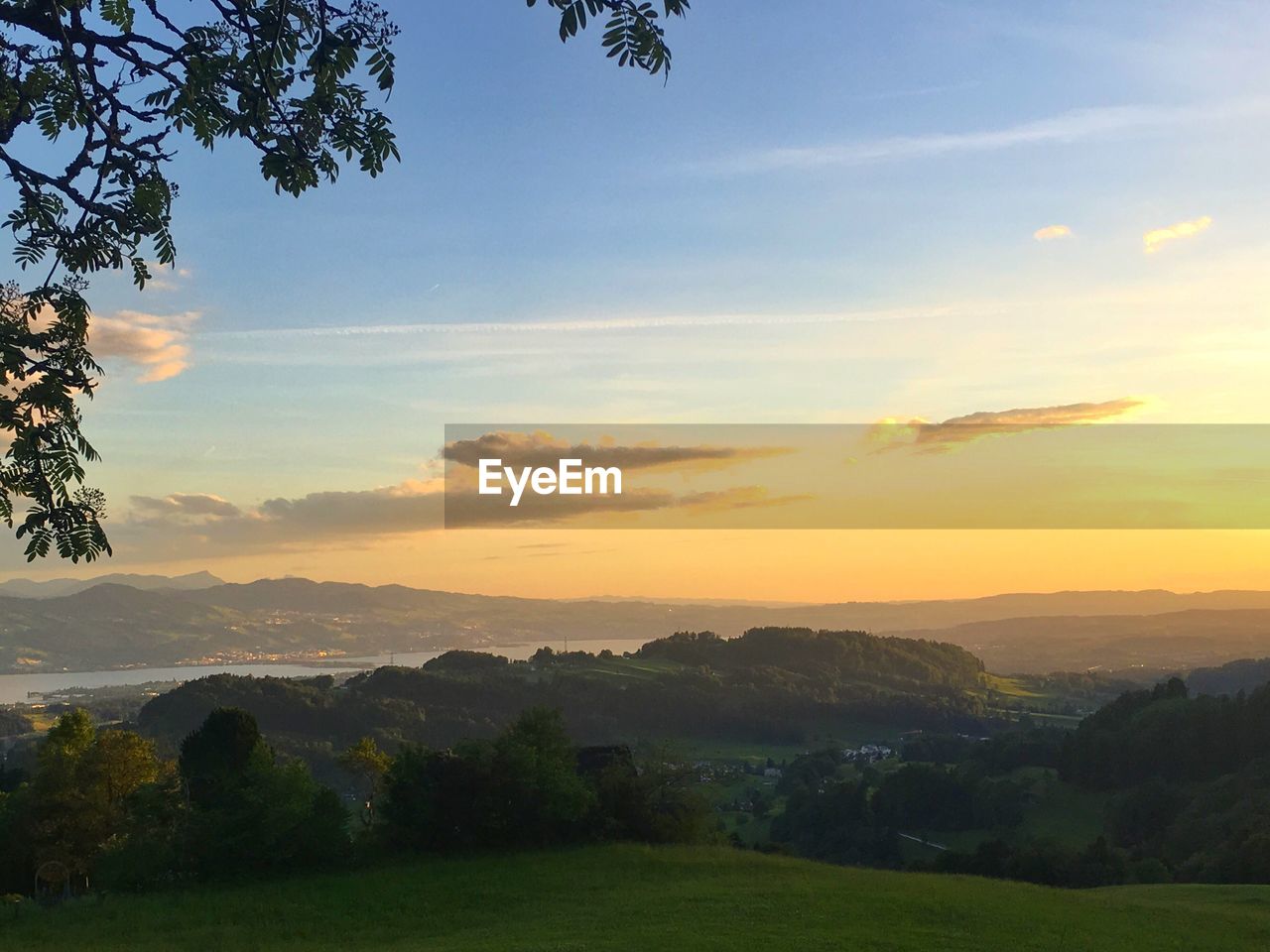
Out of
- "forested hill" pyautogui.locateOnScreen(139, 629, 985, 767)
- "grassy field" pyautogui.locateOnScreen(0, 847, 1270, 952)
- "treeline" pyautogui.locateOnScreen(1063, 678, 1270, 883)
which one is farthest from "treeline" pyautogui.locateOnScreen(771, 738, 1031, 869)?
"grassy field" pyautogui.locateOnScreen(0, 847, 1270, 952)

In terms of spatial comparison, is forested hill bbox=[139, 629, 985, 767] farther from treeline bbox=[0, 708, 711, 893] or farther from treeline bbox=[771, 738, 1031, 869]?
treeline bbox=[0, 708, 711, 893]

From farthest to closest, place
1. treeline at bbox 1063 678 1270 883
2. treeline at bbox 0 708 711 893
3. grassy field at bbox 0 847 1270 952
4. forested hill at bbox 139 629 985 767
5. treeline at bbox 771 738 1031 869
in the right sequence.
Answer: forested hill at bbox 139 629 985 767
treeline at bbox 771 738 1031 869
treeline at bbox 1063 678 1270 883
treeline at bbox 0 708 711 893
grassy field at bbox 0 847 1270 952

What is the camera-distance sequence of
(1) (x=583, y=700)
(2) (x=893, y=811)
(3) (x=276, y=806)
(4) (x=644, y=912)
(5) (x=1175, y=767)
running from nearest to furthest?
(4) (x=644, y=912), (3) (x=276, y=806), (2) (x=893, y=811), (5) (x=1175, y=767), (1) (x=583, y=700)

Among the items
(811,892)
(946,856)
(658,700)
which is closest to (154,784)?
(811,892)

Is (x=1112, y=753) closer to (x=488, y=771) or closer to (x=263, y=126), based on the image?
(x=488, y=771)

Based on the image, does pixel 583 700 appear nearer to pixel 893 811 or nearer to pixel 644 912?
pixel 893 811

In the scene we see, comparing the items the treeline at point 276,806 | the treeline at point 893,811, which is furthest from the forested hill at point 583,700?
the treeline at point 276,806

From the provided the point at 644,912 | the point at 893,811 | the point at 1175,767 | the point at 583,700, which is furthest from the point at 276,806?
the point at 583,700
